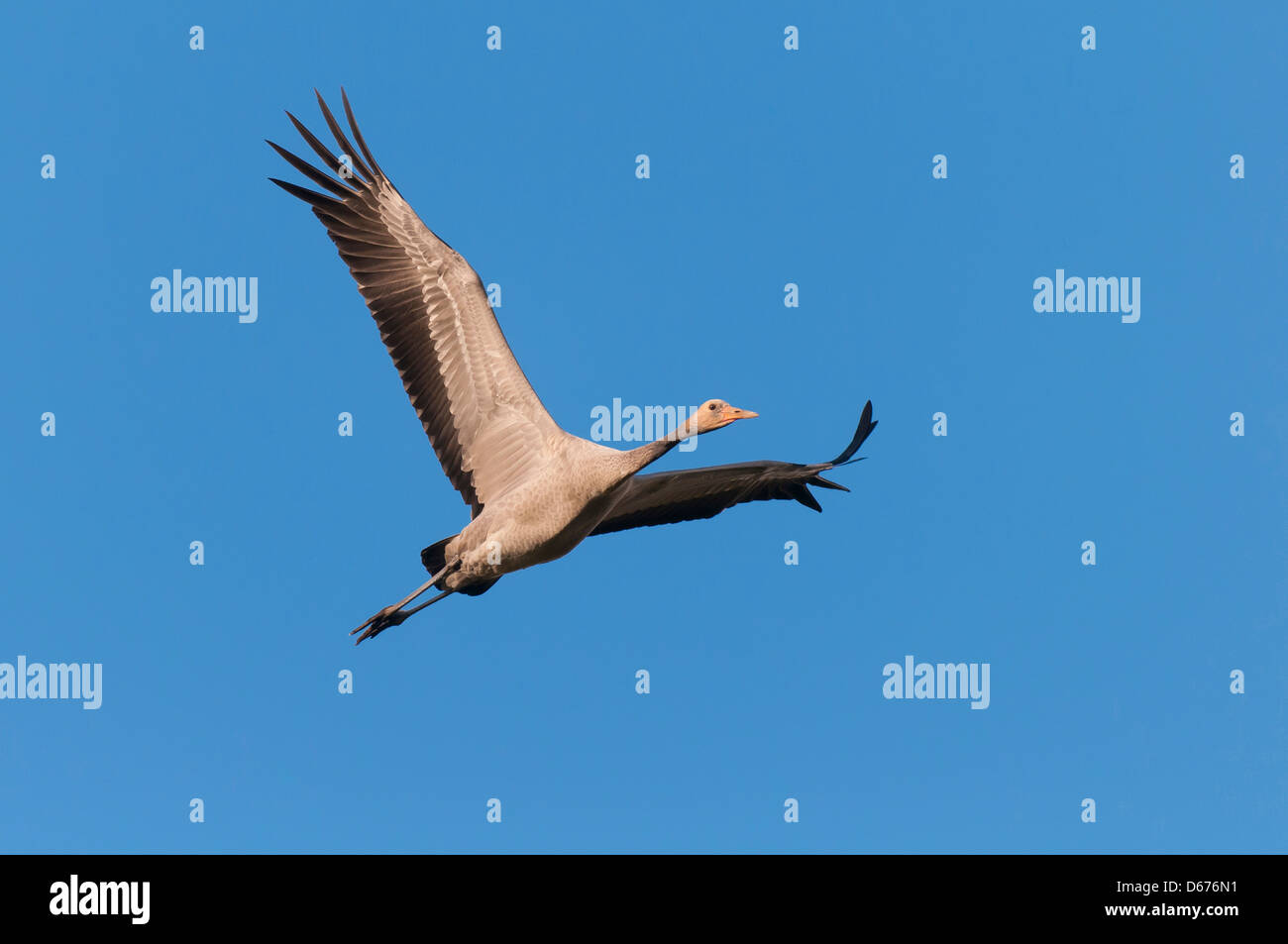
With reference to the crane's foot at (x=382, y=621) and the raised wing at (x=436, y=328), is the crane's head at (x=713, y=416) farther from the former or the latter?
the crane's foot at (x=382, y=621)

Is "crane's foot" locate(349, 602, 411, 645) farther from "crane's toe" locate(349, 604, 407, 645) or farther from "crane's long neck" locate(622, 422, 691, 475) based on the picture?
"crane's long neck" locate(622, 422, 691, 475)

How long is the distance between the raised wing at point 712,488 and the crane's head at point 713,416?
37.9 inches

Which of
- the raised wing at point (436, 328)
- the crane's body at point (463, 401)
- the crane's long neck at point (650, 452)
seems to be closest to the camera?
the crane's long neck at point (650, 452)

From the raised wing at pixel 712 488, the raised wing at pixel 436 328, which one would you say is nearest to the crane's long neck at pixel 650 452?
the raised wing at pixel 712 488

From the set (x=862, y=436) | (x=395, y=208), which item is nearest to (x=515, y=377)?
(x=395, y=208)

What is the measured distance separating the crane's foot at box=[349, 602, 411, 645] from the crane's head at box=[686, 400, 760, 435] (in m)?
3.79

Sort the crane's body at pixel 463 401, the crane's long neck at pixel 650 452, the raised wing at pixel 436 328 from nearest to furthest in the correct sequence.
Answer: the crane's long neck at pixel 650 452 < the crane's body at pixel 463 401 < the raised wing at pixel 436 328

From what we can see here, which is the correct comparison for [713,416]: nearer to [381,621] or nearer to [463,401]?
[463,401]

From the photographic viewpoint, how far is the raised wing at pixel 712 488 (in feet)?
56.1

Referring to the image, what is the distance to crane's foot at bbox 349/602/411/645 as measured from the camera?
16.9 meters

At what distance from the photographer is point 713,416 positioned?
16.3 meters

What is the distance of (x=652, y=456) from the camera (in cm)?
1588

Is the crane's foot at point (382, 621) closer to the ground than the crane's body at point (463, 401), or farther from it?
closer to the ground

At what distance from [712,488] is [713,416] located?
1.90 meters
